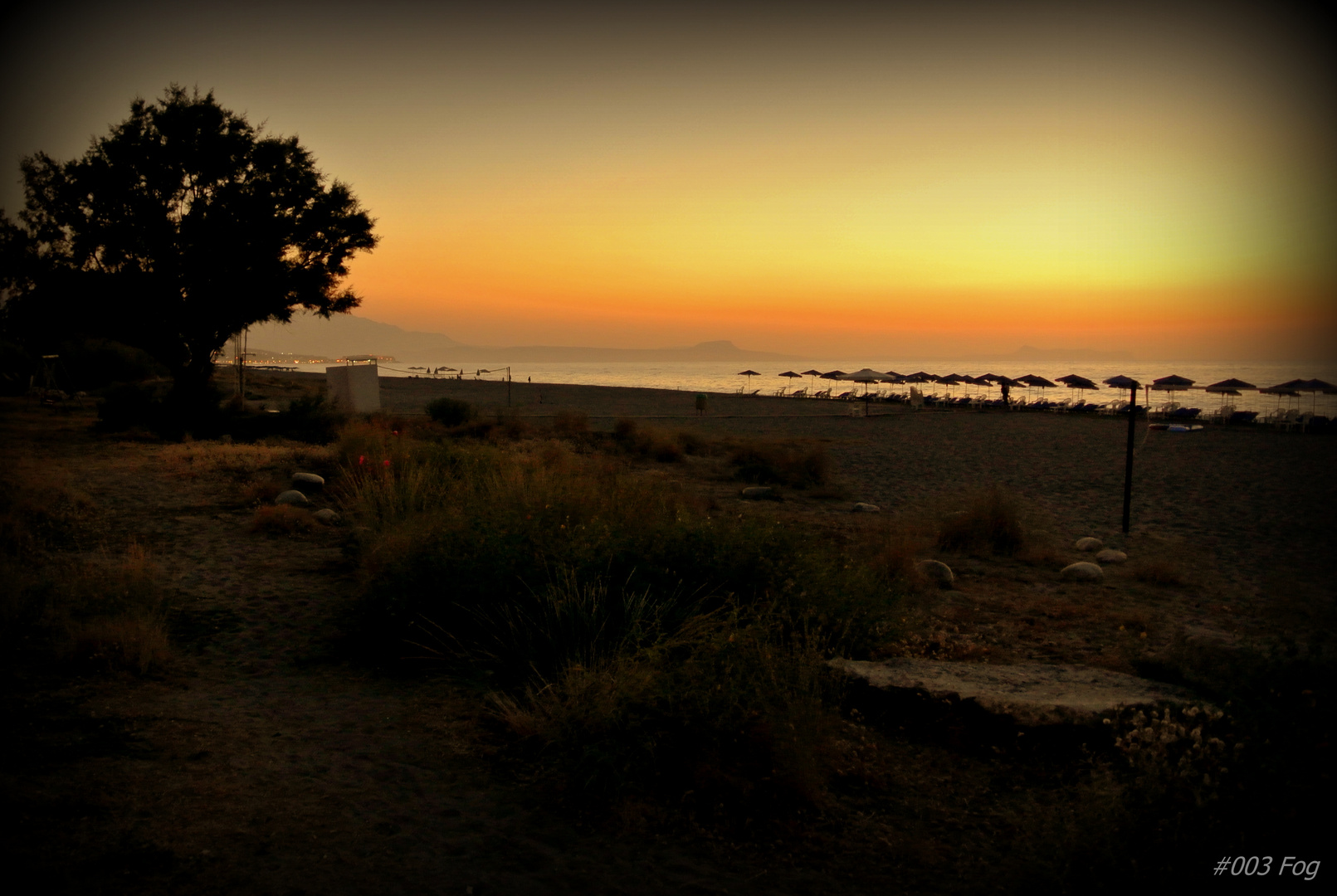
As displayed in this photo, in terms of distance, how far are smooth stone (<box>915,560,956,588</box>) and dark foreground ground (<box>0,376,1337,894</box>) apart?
6.4 inches

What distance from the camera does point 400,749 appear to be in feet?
14.8

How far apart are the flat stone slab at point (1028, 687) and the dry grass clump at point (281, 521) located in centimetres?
696

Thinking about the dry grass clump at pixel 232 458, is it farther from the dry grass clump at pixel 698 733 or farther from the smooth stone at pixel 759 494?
the dry grass clump at pixel 698 733

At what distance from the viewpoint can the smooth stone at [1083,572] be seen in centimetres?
931

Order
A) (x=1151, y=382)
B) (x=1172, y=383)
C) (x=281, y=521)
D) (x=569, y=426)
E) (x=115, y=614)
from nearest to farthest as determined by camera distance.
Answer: (x=115, y=614) → (x=281, y=521) → (x=569, y=426) → (x=1172, y=383) → (x=1151, y=382)

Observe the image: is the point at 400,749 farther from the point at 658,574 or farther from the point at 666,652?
the point at 658,574

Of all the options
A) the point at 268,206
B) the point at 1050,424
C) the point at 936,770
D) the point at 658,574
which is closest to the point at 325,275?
the point at 268,206

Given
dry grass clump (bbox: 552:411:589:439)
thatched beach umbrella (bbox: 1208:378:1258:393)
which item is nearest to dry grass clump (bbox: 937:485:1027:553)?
dry grass clump (bbox: 552:411:589:439)

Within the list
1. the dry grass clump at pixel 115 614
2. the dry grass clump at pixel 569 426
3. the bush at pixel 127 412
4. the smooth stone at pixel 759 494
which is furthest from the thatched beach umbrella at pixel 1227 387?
the dry grass clump at pixel 115 614

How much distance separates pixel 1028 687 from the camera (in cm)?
500

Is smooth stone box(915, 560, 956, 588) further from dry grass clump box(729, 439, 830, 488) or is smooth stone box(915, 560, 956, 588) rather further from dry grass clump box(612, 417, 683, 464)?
dry grass clump box(612, 417, 683, 464)

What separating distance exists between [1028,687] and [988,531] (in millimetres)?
6345

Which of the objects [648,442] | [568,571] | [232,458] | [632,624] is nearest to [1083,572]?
[632,624]

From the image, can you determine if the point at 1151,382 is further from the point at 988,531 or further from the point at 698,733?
the point at 698,733
